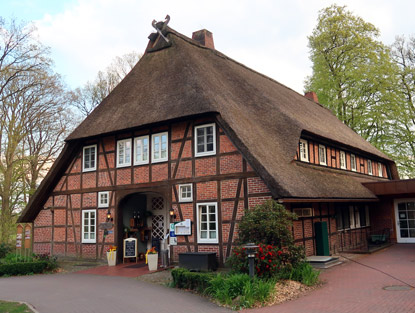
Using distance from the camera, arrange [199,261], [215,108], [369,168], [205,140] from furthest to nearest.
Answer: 1. [369,168]
2. [205,140]
3. [215,108]
4. [199,261]

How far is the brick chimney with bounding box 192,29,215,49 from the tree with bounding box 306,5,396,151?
36.6 feet

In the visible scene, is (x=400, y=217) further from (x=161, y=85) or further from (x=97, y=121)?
(x=97, y=121)

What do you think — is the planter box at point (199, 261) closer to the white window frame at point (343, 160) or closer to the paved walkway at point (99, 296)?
the paved walkway at point (99, 296)

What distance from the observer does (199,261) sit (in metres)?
12.4

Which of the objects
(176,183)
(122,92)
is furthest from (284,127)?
(122,92)

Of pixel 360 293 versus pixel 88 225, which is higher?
pixel 88 225

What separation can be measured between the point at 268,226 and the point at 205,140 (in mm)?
4619

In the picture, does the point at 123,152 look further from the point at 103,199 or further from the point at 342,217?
the point at 342,217

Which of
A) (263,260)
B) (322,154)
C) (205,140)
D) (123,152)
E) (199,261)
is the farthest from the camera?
(322,154)

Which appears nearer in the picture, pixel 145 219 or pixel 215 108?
pixel 215 108

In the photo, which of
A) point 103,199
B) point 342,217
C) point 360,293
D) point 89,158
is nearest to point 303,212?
point 342,217

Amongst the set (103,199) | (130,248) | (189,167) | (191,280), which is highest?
(189,167)

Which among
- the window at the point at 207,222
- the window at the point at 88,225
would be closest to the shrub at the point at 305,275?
the window at the point at 207,222

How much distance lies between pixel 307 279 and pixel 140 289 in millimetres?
4449
